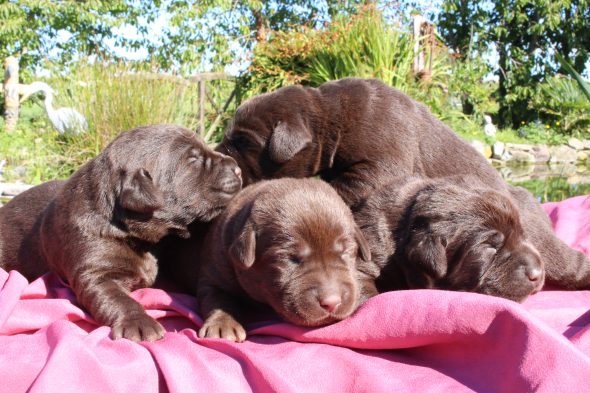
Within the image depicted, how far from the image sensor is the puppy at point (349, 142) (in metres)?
4.46

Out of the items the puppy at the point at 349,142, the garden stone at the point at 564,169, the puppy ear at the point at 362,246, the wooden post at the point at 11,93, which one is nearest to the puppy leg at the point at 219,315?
the puppy ear at the point at 362,246

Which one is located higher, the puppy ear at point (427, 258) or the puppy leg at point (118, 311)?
the puppy ear at point (427, 258)

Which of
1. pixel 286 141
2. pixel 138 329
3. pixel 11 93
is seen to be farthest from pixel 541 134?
pixel 138 329

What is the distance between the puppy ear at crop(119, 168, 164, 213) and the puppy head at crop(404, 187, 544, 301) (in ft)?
4.57

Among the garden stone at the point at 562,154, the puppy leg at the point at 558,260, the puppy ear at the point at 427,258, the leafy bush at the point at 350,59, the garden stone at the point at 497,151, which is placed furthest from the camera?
the garden stone at the point at 562,154

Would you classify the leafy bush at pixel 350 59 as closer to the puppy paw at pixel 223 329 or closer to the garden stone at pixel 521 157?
the garden stone at pixel 521 157

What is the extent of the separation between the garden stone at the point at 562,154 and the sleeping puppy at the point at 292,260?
54.1ft

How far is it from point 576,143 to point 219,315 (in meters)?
18.2

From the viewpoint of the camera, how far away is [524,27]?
22312 mm

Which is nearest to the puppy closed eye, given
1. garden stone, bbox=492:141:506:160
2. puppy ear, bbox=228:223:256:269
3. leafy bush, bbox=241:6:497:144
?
puppy ear, bbox=228:223:256:269

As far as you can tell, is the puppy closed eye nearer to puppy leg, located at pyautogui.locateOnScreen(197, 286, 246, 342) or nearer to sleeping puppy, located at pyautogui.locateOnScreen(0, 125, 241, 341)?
sleeping puppy, located at pyautogui.locateOnScreen(0, 125, 241, 341)

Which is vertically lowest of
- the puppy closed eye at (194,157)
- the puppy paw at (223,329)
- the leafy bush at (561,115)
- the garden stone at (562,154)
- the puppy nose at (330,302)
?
the garden stone at (562,154)

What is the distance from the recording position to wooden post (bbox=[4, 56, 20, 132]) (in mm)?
17094

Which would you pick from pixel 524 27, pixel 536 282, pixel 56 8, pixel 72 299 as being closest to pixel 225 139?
pixel 72 299
